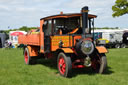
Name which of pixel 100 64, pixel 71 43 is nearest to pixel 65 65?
pixel 71 43

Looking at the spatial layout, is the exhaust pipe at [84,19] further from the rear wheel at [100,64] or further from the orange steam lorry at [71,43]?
the rear wheel at [100,64]

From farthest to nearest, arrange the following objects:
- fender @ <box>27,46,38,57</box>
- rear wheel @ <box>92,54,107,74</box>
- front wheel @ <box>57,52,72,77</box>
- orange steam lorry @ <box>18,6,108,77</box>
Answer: fender @ <box>27,46,38,57</box>
rear wheel @ <box>92,54,107,74</box>
orange steam lorry @ <box>18,6,108,77</box>
front wheel @ <box>57,52,72,77</box>

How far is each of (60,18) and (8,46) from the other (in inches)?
680

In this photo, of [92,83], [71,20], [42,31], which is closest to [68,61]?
[92,83]

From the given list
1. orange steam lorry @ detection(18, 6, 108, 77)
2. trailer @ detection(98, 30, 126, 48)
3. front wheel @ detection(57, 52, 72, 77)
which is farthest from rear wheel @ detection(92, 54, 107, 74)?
trailer @ detection(98, 30, 126, 48)

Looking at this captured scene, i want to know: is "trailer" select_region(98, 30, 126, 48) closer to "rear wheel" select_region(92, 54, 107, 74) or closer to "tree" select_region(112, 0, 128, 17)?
"tree" select_region(112, 0, 128, 17)

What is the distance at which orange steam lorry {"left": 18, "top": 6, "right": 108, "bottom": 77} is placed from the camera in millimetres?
6156

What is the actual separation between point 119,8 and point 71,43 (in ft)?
62.3

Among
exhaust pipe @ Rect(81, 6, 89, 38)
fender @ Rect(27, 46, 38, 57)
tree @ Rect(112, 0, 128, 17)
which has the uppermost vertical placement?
tree @ Rect(112, 0, 128, 17)

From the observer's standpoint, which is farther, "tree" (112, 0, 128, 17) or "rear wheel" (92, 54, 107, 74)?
"tree" (112, 0, 128, 17)

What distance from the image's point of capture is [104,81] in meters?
5.64

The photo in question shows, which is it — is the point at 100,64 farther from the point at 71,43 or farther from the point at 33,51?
the point at 33,51

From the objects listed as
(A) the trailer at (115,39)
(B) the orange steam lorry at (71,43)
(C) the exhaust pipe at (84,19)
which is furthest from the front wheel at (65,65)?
(A) the trailer at (115,39)

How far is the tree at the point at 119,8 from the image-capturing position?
896 inches
